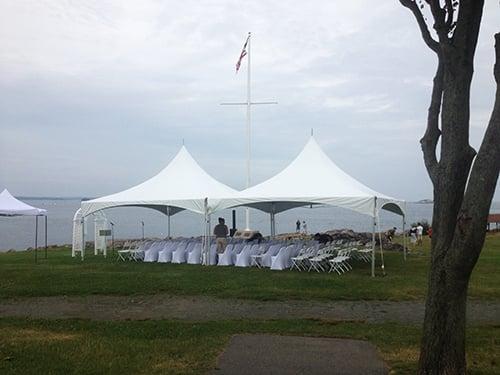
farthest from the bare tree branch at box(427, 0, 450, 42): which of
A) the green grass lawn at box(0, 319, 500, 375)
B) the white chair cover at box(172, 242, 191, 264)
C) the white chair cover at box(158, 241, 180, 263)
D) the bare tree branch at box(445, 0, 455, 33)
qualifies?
the white chair cover at box(158, 241, 180, 263)

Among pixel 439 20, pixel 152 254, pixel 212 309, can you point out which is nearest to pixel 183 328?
pixel 212 309

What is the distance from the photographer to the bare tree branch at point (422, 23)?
561cm

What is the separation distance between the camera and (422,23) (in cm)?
564

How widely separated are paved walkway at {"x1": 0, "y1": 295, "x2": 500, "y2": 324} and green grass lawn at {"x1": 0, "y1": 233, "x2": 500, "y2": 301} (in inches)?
22.8

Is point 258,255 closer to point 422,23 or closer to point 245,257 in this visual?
point 245,257

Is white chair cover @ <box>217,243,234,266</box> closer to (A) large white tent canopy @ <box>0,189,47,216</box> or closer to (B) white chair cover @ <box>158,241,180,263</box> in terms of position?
(B) white chair cover @ <box>158,241,180,263</box>

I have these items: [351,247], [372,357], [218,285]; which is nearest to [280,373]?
[372,357]

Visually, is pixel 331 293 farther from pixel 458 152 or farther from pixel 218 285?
pixel 458 152

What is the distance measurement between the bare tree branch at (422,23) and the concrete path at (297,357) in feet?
11.0

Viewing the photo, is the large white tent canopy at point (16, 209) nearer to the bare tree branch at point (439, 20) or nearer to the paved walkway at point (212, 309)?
the paved walkway at point (212, 309)

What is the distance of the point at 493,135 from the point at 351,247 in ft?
44.3

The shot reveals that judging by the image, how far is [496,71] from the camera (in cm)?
514

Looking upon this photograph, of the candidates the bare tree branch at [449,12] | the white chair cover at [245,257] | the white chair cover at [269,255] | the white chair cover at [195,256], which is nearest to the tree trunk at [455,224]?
the bare tree branch at [449,12]

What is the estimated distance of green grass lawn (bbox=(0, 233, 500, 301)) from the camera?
11383 millimetres
